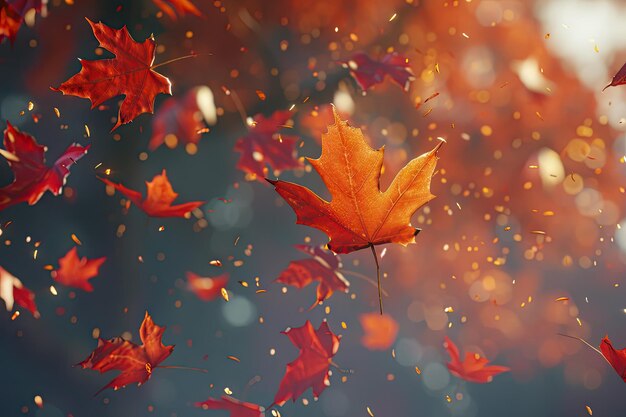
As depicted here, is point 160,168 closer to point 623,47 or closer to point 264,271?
point 264,271

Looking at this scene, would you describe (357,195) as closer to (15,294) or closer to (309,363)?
(309,363)

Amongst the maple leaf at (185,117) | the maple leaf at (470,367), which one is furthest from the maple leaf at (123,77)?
the maple leaf at (470,367)

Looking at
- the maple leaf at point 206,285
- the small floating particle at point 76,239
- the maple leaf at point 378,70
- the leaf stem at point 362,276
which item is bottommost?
the maple leaf at point 206,285

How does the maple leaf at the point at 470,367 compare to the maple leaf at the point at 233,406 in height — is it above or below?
above

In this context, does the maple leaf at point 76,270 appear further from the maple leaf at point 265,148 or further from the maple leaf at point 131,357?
the maple leaf at point 265,148

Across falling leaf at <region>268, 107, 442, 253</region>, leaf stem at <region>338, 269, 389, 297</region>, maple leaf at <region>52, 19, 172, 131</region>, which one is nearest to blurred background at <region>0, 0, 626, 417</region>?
leaf stem at <region>338, 269, 389, 297</region>

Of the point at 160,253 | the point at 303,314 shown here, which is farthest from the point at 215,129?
the point at 303,314

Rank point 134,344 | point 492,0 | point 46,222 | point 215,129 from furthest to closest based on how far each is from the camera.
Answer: point 492,0
point 215,129
point 46,222
point 134,344
